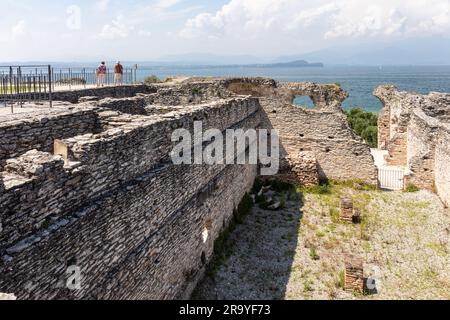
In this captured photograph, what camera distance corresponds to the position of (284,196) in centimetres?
1861

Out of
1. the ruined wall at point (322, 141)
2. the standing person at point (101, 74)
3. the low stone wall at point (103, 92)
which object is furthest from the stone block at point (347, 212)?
the standing person at point (101, 74)

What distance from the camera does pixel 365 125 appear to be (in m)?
33.6

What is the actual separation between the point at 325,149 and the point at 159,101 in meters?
7.74

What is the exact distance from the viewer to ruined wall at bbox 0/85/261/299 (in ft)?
20.3

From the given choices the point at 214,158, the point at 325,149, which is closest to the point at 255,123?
the point at 325,149

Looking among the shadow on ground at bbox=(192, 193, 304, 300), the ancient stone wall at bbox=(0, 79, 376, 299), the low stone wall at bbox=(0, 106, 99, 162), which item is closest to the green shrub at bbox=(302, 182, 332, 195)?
the shadow on ground at bbox=(192, 193, 304, 300)

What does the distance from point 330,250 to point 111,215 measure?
805 cm

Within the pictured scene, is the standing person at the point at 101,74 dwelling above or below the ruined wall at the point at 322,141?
above

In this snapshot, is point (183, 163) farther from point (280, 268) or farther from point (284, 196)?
point (284, 196)

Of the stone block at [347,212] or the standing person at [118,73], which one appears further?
the standing person at [118,73]

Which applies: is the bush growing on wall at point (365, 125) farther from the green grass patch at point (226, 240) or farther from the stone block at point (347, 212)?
the green grass patch at point (226, 240)

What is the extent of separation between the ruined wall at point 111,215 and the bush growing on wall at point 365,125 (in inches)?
804

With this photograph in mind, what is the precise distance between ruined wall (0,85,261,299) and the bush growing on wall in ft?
67.0

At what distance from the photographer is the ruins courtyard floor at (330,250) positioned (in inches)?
461
